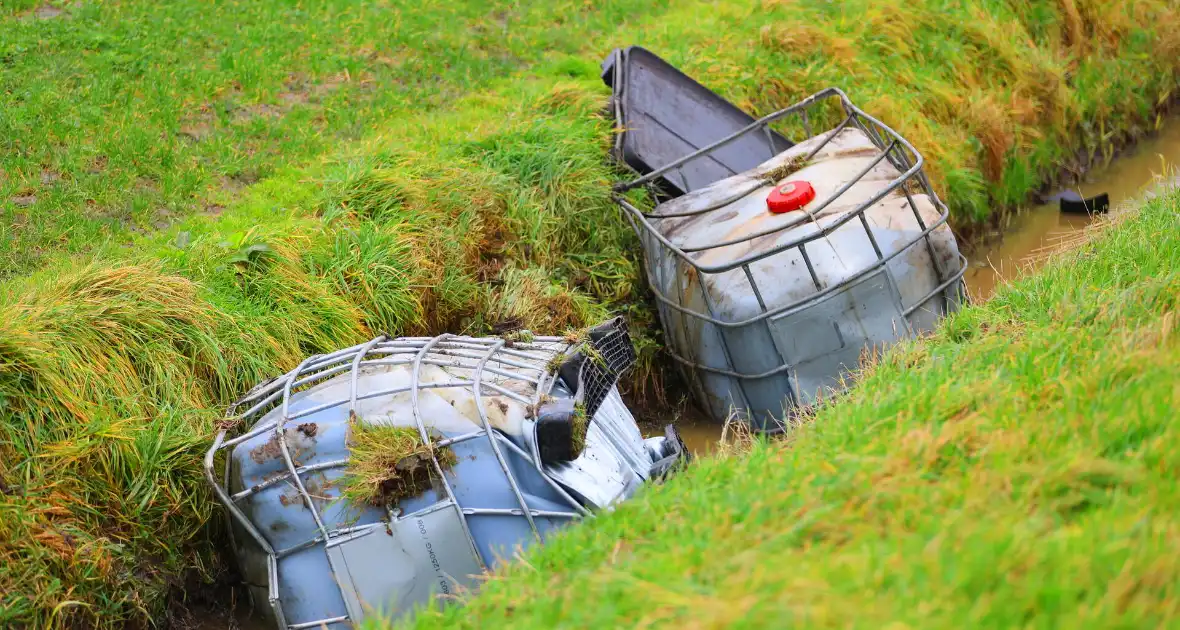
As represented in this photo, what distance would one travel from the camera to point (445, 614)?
319 centimetres

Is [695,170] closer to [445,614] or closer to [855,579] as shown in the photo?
[445,614]

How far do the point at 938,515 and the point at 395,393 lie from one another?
245 centimetres

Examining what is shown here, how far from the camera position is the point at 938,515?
2695mm

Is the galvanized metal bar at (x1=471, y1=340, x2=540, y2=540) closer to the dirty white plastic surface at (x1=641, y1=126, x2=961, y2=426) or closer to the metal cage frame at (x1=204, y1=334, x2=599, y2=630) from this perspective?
the metal cage frame at (x1=204, y1=334, x2=599, y2=630)

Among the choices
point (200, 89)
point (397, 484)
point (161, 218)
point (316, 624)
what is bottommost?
point (316, 624)

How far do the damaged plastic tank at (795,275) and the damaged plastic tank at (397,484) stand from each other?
5.07 ft

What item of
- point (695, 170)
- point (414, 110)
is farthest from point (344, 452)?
point (414, 110)

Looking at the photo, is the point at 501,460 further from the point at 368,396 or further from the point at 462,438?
the point at 368,396

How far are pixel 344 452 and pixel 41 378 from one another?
144cm

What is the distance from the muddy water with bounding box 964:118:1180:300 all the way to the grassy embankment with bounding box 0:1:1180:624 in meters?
0.29

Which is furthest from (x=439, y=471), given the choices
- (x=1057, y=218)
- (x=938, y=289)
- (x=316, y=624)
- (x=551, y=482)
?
(x=1057, y=218)

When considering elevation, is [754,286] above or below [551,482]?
above

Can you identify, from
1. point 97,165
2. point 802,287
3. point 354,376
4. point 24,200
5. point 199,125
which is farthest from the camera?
point 199,125

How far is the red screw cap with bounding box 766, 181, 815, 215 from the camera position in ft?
20.0
